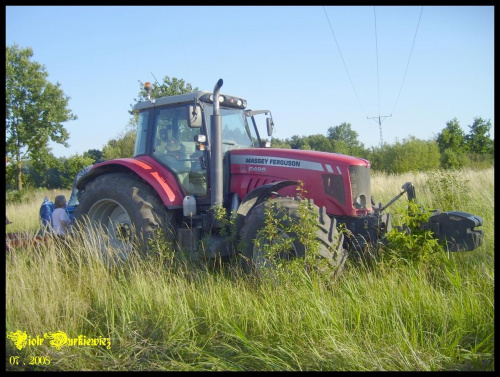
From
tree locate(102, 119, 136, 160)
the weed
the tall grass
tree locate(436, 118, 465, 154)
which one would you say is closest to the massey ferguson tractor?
the weed

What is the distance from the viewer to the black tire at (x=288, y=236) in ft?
13.5

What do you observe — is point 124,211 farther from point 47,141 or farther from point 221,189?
point 47,141

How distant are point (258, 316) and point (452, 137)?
27674mm

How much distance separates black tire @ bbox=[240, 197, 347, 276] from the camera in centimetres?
412

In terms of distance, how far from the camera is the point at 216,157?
5.11 metres

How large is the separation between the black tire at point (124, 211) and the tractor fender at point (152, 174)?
129 mm

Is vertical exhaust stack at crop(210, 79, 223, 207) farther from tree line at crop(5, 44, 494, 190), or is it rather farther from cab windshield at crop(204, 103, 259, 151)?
tree line at crop(5, 44, 494, 190)

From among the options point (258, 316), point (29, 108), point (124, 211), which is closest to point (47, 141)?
point (29, 108)

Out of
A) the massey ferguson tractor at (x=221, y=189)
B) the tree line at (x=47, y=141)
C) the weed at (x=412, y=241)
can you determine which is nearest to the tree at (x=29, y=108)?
the tree line at (x=47, y=141)

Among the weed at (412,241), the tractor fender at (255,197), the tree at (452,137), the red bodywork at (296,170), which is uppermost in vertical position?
the tree at (452,137)

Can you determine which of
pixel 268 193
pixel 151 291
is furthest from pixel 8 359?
pixel 268 193

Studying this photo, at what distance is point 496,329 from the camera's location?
126 inches

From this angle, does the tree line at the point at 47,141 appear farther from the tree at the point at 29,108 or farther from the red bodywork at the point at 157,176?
the red bodywork at the point at 157,176

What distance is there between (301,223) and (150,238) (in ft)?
6.60
